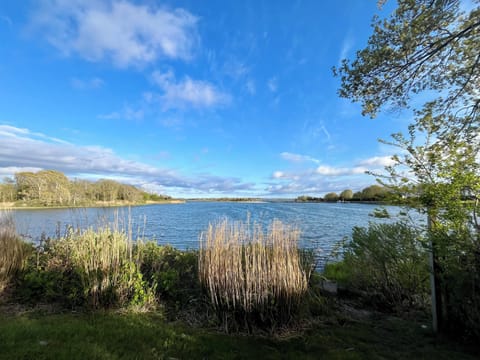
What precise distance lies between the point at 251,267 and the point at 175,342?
50.1 inches

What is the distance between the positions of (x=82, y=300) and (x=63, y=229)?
2.63 metres

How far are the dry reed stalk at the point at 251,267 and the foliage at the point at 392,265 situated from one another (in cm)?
173

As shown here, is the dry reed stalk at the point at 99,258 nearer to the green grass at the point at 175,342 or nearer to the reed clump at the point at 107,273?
the reed clump at the point at 107,273

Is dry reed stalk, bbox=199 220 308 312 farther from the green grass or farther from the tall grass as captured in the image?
the tall grass

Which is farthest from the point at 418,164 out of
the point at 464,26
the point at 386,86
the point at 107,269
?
the point at 107,269

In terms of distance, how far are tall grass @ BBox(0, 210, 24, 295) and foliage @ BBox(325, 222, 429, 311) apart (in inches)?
253

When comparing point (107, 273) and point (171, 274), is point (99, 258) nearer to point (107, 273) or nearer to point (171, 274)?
point (107, 273)

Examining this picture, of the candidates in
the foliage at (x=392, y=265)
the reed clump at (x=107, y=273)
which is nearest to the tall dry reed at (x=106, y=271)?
the reed clump at (x=107, y=273)

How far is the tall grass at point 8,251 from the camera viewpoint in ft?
12.5

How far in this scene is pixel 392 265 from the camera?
407cm

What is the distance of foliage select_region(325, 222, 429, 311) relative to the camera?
3777 millimetres

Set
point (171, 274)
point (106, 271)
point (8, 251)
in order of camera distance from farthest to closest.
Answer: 1. point (8, 251)
2. point (171, 274)
3. point (106, 271)

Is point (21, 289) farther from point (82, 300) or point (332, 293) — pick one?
point (332, 293)

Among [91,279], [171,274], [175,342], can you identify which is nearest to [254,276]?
[175,342]
